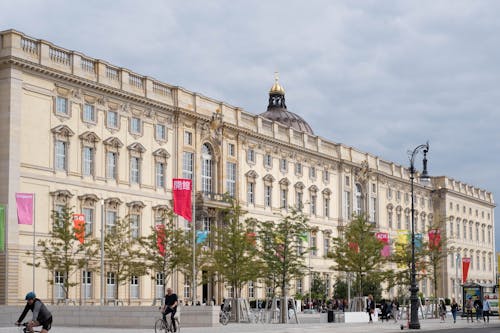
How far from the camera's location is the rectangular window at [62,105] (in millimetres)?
57969

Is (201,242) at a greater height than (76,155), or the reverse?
(76,155)

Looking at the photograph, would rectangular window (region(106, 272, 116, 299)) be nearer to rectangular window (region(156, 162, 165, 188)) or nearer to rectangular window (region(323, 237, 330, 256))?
rectangular window (region(156, 162, 165, 188))

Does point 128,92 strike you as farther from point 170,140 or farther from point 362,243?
point 362,243

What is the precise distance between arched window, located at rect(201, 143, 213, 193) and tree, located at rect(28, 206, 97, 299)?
1781 centimetres

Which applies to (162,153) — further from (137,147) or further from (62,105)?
(62,105)

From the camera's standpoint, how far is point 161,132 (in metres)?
68.4

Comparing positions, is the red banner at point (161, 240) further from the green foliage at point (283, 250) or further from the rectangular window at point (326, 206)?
the rectangular window at point (326, 206)

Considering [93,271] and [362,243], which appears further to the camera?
[362,243]

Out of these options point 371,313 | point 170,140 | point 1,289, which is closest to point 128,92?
point 170,140

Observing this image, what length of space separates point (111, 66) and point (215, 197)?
1537 centimetres

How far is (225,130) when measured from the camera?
250ft

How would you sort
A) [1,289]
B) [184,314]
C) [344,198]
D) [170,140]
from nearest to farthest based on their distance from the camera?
[184,314] → [1,289] → [170,140] → [344,198]

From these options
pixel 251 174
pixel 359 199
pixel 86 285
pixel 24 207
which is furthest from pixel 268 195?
pixel 24 207

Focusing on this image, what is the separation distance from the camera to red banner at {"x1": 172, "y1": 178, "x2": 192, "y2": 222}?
53094mm
